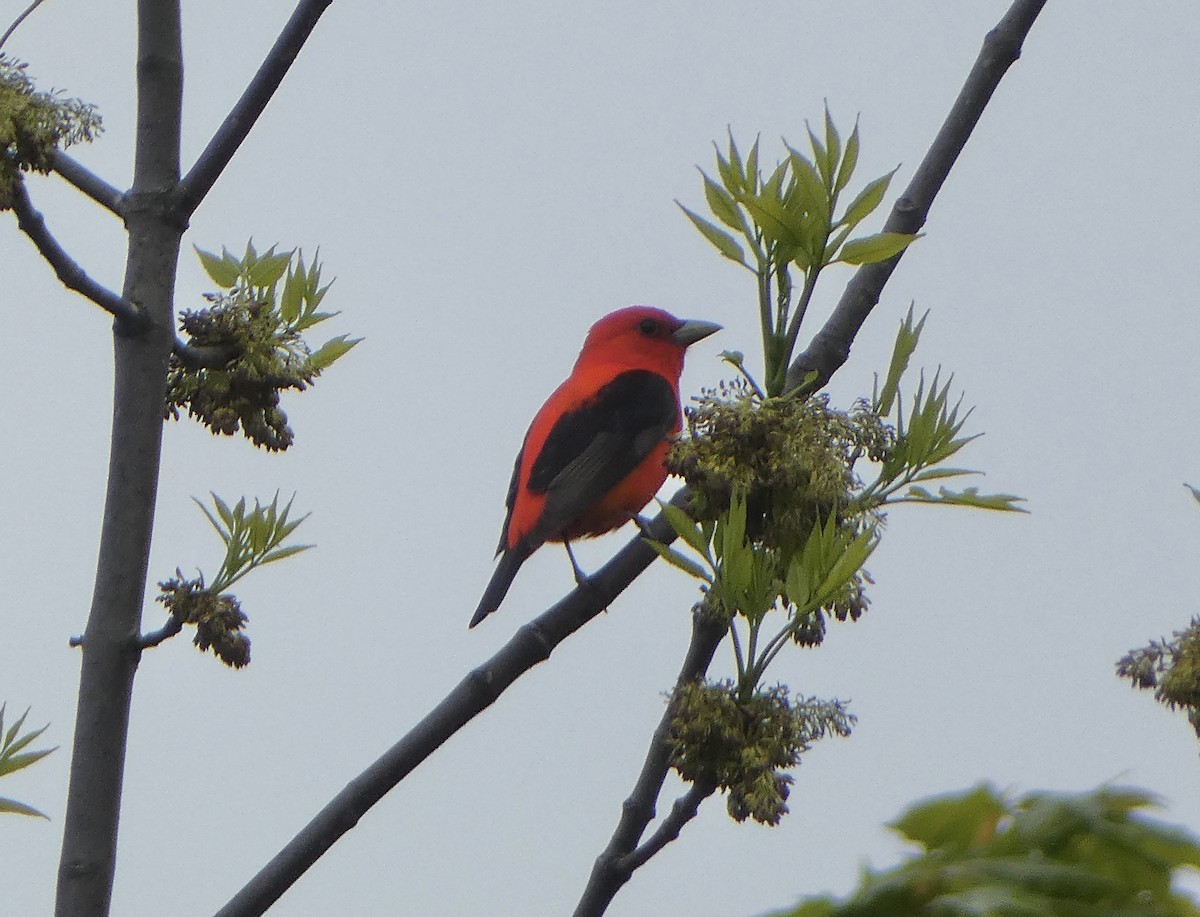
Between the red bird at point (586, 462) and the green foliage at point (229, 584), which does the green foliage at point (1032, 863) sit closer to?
the green foliage at point (229, 584)

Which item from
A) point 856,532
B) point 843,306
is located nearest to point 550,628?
point 856,532

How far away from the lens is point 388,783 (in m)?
2.05

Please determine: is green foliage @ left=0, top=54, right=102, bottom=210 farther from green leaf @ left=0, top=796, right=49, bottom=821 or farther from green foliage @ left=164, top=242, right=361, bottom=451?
green leaf @ left=0, top=796, right=49, bottom=821

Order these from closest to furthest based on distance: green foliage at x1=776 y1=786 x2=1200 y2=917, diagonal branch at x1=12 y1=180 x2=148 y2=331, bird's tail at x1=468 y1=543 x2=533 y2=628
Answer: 1. green foliage at x1=776 y1=786 x2=1200 y2=917
2. diagonal branch at x1=12 y1=180 x2=148 y2=331
3. bird's tail at x1=468 y1=543 x2=533 y2=628

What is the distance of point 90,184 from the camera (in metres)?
2.28

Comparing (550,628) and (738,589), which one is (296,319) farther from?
(738,589)

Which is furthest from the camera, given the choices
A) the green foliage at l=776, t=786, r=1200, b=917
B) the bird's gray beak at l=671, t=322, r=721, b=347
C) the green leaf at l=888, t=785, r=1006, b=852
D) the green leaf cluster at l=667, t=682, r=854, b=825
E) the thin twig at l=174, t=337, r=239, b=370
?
the bird's gray beak at l=671, t=322, r=721, b=347

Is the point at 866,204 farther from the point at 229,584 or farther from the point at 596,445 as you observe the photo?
the point at 596,445

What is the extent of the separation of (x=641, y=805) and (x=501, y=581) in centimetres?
317

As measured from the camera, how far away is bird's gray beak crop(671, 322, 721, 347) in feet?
20.8

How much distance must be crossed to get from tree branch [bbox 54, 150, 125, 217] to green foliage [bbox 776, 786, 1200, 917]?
66.6 inches

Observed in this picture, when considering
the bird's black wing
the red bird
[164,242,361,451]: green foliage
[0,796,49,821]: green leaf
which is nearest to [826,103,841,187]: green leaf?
[164,242,361,451]: green foliage

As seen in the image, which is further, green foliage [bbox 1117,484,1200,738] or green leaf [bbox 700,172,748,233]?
green leaf [bbox 700,172,748,233]

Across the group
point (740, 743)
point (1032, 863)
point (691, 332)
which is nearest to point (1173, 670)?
point (740, 743)
